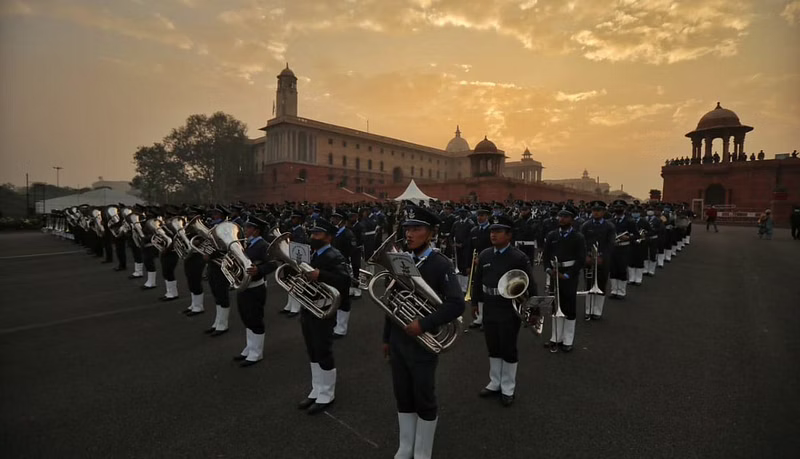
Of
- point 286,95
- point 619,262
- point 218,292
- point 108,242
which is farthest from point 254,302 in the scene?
point 286,95

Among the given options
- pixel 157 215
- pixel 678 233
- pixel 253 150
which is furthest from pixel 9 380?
pixel 253 150

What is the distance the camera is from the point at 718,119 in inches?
1838

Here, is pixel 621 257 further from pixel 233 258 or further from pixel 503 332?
pixel 233 258

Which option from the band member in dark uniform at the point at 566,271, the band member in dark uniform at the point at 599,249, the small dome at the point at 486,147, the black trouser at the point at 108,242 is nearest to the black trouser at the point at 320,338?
the band member in dark uniform at the point at 566,271

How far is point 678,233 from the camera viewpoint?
61.2ft

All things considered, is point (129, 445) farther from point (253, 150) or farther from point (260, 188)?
point (253, 150)

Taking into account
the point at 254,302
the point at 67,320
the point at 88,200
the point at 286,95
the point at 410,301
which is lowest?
the point at 67,320

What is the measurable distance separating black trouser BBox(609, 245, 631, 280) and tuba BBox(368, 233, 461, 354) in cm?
818

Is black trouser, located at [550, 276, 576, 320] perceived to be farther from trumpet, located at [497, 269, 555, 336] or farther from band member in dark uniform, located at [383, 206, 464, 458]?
band member in dark uniform, located at [383, 206, 464, 458]

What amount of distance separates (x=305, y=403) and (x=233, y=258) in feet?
8.86

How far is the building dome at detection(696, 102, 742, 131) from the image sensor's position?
46000 millimetres

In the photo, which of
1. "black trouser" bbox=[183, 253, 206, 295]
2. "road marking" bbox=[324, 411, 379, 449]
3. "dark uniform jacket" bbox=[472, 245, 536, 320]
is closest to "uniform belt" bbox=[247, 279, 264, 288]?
"road marking" bbox=[324, 411, 379, 449]

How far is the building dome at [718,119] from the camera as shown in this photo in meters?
46.0

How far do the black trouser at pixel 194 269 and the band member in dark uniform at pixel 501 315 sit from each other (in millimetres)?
6493
